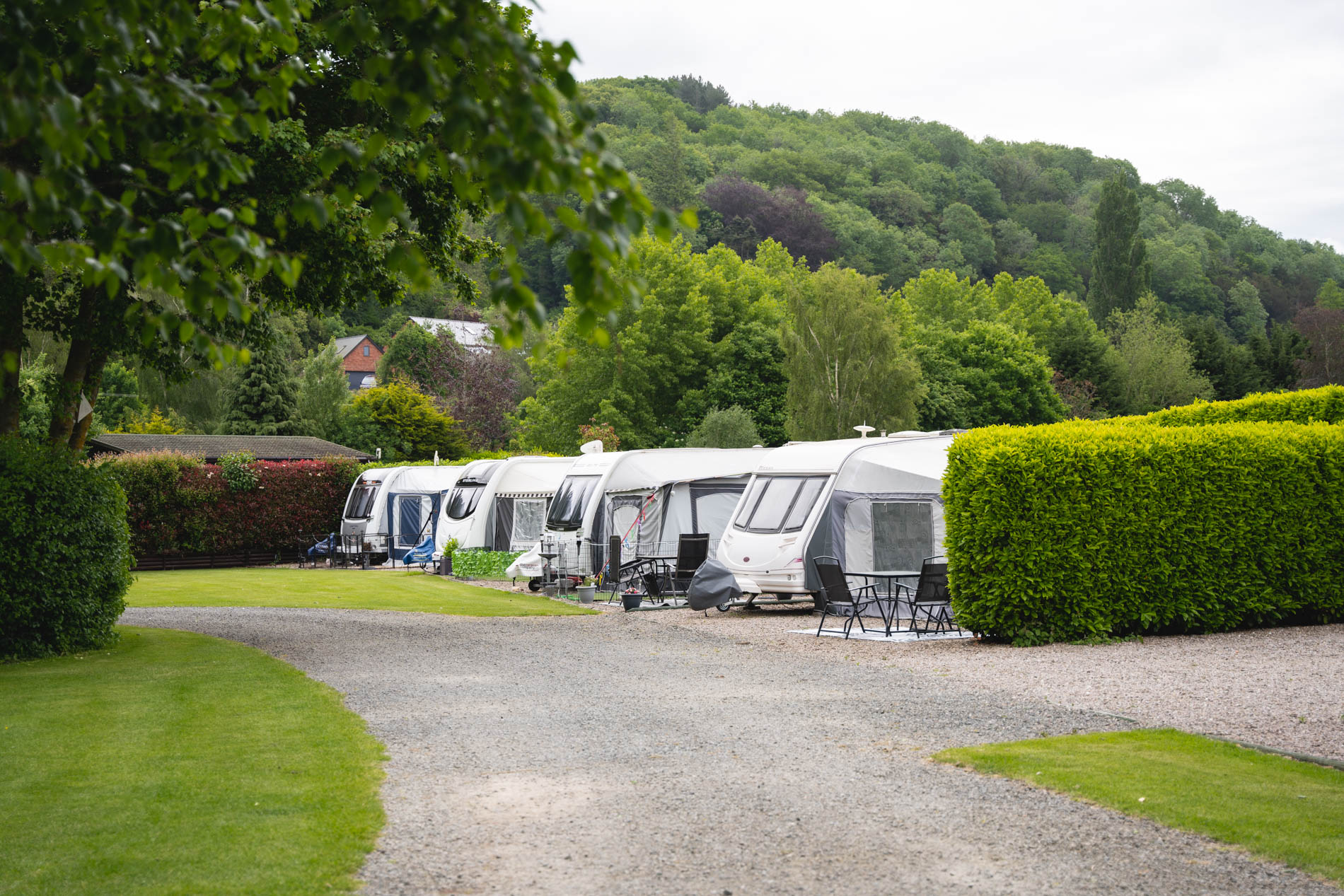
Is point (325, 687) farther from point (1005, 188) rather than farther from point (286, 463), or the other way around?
A: point (1005, 188)

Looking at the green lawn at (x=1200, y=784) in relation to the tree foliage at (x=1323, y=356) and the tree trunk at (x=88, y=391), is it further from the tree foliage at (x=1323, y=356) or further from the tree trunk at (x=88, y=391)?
the tree foliage at (x=1323, y=356)

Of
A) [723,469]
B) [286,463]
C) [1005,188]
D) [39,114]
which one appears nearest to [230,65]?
[39,114]

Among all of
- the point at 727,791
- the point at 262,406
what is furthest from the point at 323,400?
the point at 727,791

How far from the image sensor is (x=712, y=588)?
1552 cm

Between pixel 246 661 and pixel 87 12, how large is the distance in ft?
29.0

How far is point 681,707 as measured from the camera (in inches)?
327

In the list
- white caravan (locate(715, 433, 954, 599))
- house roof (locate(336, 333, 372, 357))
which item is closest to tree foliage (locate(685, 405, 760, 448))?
white caravan (locate(715, 433, 954, 599))

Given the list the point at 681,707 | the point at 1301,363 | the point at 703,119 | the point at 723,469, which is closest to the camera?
the point at 681,707

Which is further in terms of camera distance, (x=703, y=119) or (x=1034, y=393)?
(x=703, y=119)

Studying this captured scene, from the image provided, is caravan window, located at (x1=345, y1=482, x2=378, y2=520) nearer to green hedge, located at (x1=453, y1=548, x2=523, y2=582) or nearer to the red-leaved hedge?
the red-leaved hedge

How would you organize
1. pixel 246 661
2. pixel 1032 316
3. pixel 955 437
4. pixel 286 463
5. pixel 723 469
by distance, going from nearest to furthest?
1. pixel 246 661
2. pixel 955 437
3. pixel 723 469
4. pixel 286 463
5. pixel 1032 316

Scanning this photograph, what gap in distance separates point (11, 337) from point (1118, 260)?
68070 mm

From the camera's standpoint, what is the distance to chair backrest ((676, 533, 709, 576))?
1792 cm

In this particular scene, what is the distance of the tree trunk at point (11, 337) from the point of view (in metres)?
9.98
